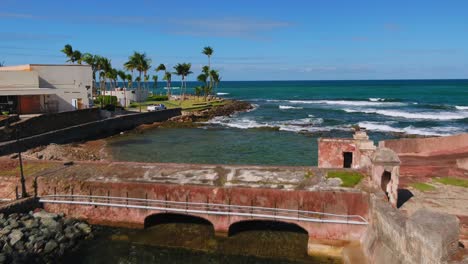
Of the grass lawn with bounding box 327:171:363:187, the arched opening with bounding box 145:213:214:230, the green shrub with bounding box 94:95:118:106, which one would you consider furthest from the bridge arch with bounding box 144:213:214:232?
the green shrub with bounding box 94:95:118:106

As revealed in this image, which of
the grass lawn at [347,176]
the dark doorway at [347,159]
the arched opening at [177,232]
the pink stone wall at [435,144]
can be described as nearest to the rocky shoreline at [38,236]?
the arched opening at [177,232]

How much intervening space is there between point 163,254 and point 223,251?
2.10 m

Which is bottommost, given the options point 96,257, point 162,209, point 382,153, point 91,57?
point 96,257

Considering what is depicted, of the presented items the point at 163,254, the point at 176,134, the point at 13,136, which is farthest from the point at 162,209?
the point at 176,134

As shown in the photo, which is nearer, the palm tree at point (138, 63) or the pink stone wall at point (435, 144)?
the pink stone wall at point (435, 144)

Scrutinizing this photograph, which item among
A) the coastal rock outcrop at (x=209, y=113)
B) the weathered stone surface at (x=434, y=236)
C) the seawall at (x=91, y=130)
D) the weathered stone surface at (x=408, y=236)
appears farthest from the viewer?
the coastal rock outcrop at (x=209, y=113)

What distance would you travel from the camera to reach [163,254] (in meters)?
13.9

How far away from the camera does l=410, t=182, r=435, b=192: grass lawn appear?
626 inches

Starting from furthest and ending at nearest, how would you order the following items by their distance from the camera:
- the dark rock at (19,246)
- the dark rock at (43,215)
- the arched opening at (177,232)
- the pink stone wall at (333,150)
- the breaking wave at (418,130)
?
1. the breaking wave at (418,130)
2. the pink stone wall at (333,150)
3. the dark rock at (43,215)
4. the arched opening at (177,232)
5. the dark rock at (19,246)

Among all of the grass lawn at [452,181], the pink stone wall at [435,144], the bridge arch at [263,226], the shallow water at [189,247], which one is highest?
the pink stone wall at [435,144]

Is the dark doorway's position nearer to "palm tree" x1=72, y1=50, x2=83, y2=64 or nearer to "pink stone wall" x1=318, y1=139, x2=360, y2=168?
"pink stone wall" x1=318, y1=139, x2=360, y2=168

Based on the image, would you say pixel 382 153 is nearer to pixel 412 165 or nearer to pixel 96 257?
pixel 412 165

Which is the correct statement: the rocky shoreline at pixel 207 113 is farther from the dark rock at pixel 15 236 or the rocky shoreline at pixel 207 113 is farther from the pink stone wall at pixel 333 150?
the dark rock at pixel 15 236

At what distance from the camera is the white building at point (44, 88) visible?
1334 inches
